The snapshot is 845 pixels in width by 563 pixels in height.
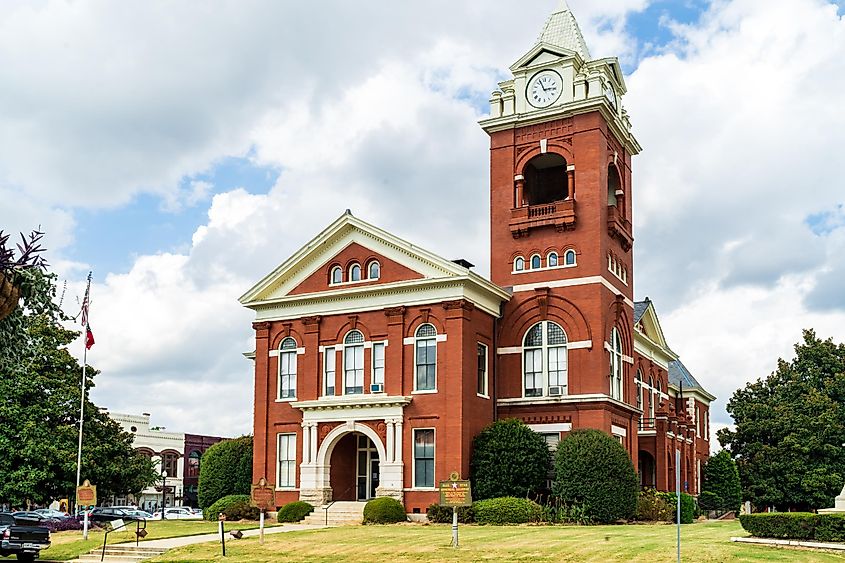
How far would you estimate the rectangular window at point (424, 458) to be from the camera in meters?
43.7

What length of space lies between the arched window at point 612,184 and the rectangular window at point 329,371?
15257mm

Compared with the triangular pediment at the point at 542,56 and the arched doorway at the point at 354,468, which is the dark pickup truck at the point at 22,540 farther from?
the triangular pediment at the point at 542,56

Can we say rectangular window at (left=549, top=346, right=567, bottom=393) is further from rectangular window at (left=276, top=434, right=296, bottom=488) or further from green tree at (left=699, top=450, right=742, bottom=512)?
green tree at (left=699, top=450, right=742, bottom=512)

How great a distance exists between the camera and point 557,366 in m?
46.1

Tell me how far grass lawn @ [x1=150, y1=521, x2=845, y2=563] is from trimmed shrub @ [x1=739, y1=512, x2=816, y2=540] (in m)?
0.83

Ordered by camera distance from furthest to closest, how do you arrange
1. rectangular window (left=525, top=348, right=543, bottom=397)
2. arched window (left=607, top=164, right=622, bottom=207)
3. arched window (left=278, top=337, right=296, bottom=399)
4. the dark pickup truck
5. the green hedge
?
arched window (left=607, top=164, right=622, bottom=207) < arched window (left=278, top=337, right=296, bottom=399) < rectangular window (left=525, top=348, right=543, bottom=397) < the dark pickup truck < the green hedge

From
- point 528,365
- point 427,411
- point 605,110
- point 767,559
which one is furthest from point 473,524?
point 605,110

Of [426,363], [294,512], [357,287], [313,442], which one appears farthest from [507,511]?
[357,287]

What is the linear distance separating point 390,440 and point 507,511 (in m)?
6.71

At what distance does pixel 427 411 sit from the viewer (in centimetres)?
4412

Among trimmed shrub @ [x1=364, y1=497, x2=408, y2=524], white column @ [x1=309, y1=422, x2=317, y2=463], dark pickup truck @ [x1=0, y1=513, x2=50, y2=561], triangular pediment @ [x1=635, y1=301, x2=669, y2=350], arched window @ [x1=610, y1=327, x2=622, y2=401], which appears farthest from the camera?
triangular pediment @ [x1=635, y1=301, x2=669, y2=350]

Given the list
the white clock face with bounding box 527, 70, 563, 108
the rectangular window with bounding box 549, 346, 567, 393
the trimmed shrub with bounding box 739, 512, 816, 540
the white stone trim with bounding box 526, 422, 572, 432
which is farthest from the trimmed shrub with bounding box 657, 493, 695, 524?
the white clock face with bounding box 527, 70, 563, 108

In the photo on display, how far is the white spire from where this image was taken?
1996 inches

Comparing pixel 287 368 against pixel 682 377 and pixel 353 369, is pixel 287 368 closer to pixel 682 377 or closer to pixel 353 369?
pixel 353 369
